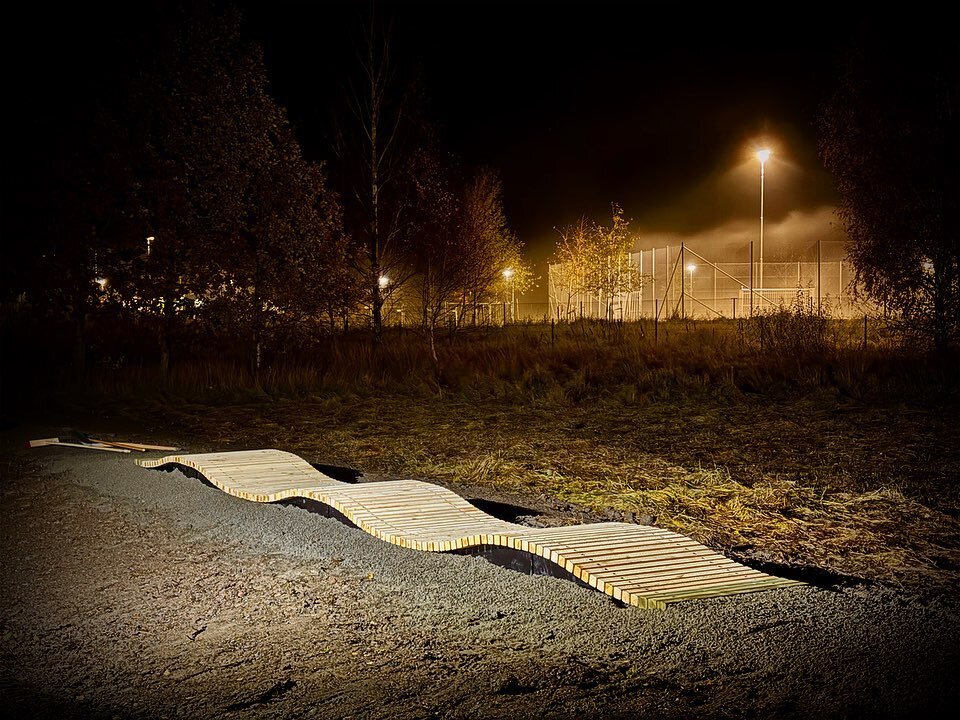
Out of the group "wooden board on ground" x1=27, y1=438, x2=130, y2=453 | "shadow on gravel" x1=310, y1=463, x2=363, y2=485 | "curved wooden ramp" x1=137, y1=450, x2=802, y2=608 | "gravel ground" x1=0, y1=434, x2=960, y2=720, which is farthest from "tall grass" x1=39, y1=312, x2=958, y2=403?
"gravel ground" x1=0, y1=434, x2=960, y2=720

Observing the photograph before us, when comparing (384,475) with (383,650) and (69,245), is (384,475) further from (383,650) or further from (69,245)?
(69,245)

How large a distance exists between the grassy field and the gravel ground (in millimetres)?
1418

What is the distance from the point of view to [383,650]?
435 cm

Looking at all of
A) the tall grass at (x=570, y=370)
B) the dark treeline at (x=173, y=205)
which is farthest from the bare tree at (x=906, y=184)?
the dark treeline at (x=173, y=205)

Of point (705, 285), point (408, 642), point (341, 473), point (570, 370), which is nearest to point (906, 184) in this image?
point (570, 370)

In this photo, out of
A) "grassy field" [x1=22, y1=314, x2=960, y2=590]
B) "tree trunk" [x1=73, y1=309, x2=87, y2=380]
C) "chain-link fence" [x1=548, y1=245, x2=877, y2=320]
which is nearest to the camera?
"grassy field" [x1=22, y1=314, x2=960, y2=590]

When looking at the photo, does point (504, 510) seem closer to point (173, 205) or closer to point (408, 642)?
point (408, 642)

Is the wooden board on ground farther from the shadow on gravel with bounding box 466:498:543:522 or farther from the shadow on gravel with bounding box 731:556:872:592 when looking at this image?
the shadow on gravel with bounding box 731:556:872:592

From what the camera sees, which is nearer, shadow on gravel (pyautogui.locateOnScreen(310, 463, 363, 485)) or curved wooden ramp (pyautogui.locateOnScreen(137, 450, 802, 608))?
curved wooden ramp (pyautogui.locateOnScreen(137, 450, 802, 608))

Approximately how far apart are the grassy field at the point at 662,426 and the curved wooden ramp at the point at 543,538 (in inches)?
32.9

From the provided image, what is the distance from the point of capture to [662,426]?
11.8 metres

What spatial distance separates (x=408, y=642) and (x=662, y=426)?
25.6 ft

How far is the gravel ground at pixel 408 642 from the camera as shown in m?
3.76

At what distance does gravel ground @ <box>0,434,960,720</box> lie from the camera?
3.76 meters
